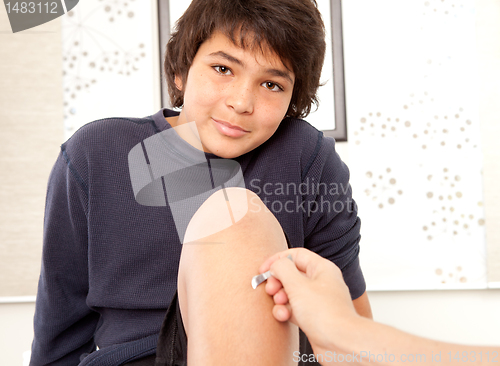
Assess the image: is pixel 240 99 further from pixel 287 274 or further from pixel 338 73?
pixel 338 73

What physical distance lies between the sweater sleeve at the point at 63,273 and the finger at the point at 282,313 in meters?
0.51

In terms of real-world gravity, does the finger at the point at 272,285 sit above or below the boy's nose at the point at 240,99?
below

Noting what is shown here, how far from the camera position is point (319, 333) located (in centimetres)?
46

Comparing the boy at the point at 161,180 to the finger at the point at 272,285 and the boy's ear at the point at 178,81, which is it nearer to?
the boy's ear at the point at 178,81

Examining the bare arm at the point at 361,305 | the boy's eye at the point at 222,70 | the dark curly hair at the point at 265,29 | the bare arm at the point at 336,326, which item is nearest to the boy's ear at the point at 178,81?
the dark curly hair at the point at 265,29

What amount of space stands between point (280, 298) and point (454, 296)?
5.38ft

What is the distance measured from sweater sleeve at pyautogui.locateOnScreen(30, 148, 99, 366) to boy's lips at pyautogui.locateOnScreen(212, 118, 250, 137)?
316mm

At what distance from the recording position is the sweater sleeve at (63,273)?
81 centimetres

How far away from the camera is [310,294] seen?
48 centimetres

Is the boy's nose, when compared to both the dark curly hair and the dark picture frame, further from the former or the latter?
the dark picture frame

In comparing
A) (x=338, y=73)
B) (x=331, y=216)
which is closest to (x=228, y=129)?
(x=331, y=216)

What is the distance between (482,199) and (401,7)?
3.24 ft

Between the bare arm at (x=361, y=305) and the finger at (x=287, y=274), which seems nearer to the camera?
the finger at (x=287, y=274)

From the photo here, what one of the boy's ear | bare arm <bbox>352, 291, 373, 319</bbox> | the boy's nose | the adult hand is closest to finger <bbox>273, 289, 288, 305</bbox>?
the adult hand
